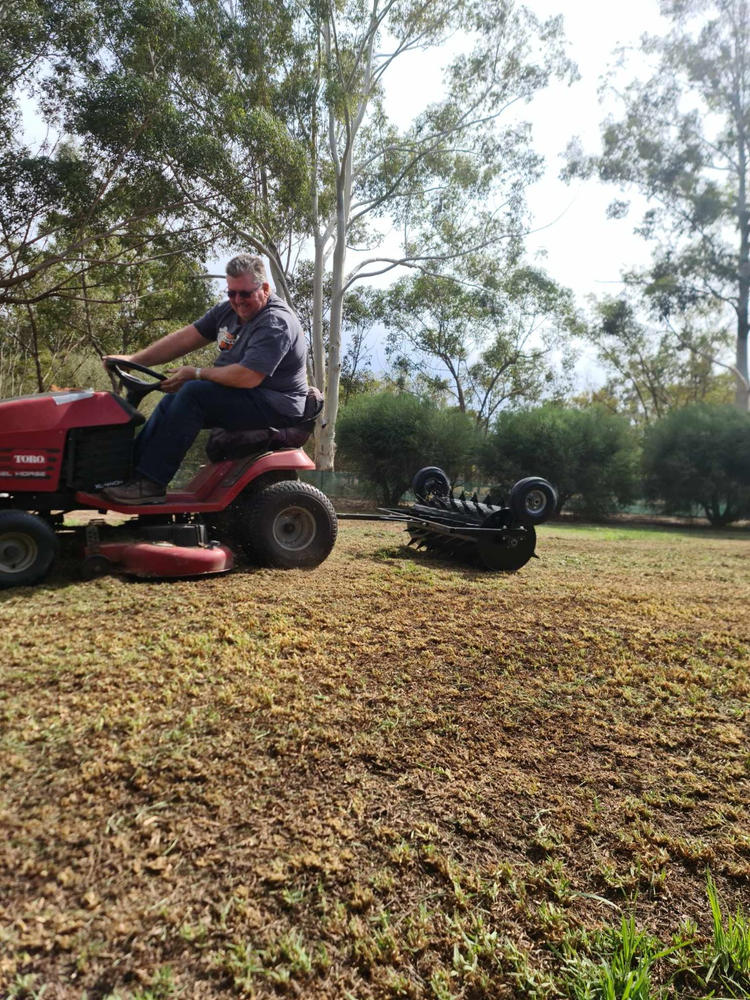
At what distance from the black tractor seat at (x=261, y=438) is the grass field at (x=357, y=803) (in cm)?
109

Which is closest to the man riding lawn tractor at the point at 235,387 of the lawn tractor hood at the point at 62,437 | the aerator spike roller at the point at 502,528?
the lawn tractor hood at the point at 62,437

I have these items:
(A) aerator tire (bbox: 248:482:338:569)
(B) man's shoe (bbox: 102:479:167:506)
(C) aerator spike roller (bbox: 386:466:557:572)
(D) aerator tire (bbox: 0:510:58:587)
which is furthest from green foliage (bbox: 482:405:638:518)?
(D) aerator tire (bbox: 0:510:58:587)

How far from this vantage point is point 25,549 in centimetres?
317

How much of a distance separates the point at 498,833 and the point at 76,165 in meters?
15.8

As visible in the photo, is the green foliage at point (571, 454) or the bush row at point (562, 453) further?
the green foliage at point (571, 454)

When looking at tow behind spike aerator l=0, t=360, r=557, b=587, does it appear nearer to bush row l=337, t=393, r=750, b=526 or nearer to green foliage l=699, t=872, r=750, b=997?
green foliage l=699, t=872, r=750, b=997

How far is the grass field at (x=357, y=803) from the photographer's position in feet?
4.40

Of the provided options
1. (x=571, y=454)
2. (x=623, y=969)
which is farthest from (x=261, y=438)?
(x=571, y=454)

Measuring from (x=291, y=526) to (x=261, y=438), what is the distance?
0.62 metres

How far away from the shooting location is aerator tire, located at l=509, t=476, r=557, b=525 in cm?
457

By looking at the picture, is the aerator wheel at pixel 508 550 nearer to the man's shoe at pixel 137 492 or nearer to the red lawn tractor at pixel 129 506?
the red lawn tractor at pixel 129 506

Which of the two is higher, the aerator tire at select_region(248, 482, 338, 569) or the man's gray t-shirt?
the man's gray t-shirt

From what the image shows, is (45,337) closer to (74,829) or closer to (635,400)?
(74,829)

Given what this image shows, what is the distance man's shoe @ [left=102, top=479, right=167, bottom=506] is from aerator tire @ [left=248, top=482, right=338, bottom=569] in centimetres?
58
